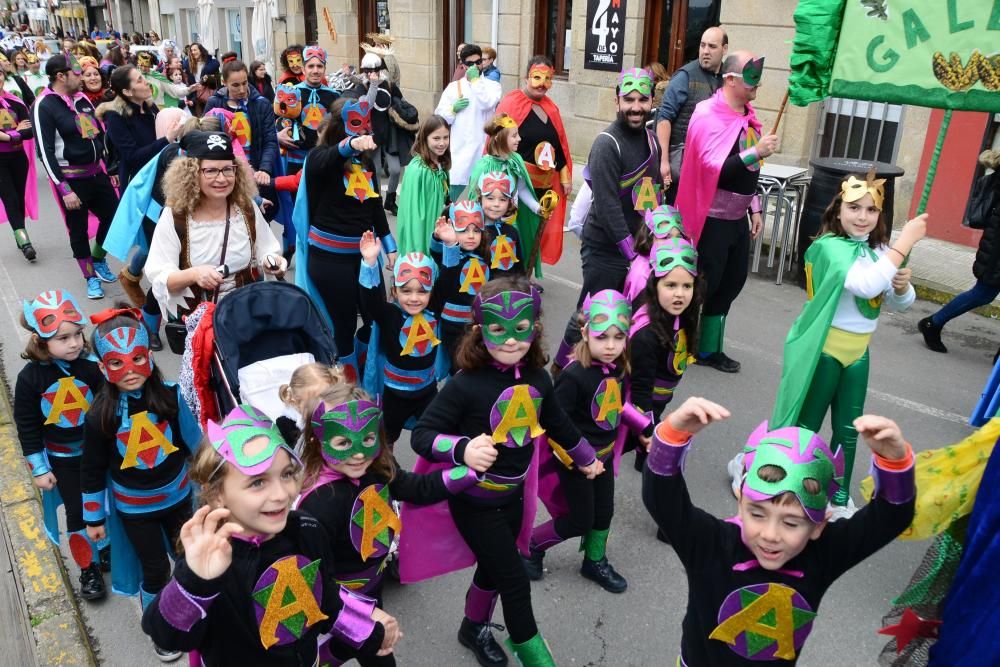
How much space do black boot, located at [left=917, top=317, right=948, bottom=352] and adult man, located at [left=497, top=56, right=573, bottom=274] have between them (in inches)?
125

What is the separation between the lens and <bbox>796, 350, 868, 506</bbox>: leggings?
3.99m

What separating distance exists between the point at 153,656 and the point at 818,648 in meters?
2.87

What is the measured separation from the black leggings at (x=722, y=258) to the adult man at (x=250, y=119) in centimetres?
413

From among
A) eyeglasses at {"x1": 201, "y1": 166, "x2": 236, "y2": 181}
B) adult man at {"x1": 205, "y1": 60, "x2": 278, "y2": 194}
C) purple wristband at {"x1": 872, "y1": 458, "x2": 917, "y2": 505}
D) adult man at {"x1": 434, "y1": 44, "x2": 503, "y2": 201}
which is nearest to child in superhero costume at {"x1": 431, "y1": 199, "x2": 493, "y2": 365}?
eyeglasses at {"x1": 201, "y1": 166, "x2": 236, "y2": 181}

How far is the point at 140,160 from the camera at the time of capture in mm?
7281

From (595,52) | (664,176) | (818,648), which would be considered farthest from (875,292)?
(595,52)

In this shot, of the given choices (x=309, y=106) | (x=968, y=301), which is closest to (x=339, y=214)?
(x=309, y=106)

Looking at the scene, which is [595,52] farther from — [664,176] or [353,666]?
[353,666]

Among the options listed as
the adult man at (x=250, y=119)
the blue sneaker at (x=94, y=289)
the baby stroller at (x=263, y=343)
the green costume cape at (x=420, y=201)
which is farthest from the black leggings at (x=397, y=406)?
the blue sneaker at (x=94, y=289)

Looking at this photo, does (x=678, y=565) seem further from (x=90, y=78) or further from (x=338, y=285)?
(x=90, y=78)

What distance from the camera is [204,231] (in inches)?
166

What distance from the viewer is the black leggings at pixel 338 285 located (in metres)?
4.99

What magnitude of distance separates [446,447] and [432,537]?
52 centimetres

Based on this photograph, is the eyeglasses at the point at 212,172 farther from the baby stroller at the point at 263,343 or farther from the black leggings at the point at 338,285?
the black leggings at the point at 338,285
